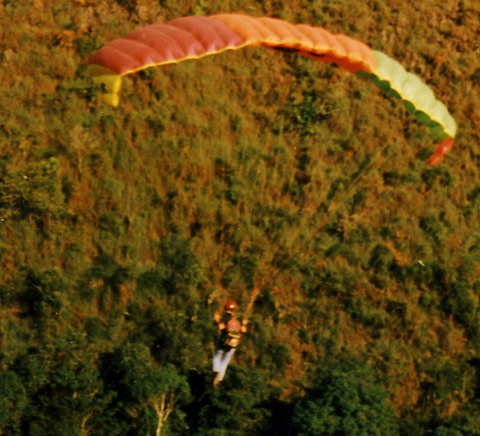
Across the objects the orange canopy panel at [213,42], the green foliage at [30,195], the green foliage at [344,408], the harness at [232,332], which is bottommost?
the green foliage at [344,408]

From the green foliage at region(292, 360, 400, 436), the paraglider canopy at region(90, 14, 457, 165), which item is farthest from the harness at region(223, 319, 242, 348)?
the paraglider canopy at region(90, 14, 457, 165)

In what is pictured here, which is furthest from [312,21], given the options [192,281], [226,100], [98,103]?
[192,281]

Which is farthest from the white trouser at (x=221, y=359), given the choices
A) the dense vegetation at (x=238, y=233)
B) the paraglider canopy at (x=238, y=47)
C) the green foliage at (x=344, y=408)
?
the paraglider canopy at (x=238, y=47)

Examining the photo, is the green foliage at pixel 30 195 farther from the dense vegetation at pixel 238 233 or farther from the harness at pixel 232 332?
the harness at pixel 232 332

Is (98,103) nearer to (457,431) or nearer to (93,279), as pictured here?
(93,279)

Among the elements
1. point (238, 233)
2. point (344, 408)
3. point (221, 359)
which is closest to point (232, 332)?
point (221, 359)

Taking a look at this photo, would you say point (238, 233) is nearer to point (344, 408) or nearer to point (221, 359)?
point (221, 359)
